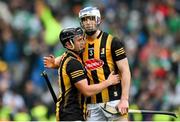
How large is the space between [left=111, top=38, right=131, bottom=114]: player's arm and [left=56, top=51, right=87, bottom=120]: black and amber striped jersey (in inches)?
17.2

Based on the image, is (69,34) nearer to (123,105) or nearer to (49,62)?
(49,62)

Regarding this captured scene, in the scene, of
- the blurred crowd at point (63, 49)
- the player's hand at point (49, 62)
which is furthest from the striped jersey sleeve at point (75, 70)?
the blurred crowd at point (63, 49)

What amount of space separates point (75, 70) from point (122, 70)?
2.03 feet

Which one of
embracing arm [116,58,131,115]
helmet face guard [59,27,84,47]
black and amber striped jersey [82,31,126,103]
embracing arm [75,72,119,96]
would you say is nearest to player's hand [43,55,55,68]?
black and amber striped jersey [82,31,126,103]

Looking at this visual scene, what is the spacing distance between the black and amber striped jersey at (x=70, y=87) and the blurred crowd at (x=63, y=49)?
5.59 m

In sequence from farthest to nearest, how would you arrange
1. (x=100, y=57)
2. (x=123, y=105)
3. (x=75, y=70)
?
1. (x=100, y=57)
2. (x=123, y=105)
3. (x=75, y=70)

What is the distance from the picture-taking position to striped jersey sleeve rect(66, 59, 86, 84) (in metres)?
11.0

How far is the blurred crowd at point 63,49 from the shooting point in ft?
58.5

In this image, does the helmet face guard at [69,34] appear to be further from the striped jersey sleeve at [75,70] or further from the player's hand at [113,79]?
the player's hand at [113,79]

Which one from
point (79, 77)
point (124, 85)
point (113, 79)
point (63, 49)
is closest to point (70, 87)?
point (79, 77)

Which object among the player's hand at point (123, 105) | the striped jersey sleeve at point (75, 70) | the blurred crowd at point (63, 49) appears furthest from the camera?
the blurred crowd at point (63, 49)

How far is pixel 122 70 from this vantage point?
11.3 meters

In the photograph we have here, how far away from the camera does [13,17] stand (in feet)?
66.5

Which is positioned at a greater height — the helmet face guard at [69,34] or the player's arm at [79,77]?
the helmet face guard at [69,34]
